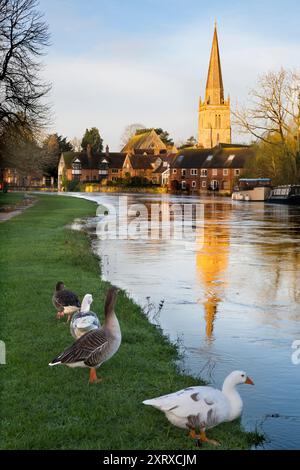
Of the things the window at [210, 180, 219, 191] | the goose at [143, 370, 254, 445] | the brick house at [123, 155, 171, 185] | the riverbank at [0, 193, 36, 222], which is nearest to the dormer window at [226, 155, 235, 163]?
the window at [210, 180, 219, 191]

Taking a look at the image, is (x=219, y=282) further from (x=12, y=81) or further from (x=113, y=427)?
(x=12, y=81)

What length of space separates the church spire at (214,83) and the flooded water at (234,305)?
157 metres

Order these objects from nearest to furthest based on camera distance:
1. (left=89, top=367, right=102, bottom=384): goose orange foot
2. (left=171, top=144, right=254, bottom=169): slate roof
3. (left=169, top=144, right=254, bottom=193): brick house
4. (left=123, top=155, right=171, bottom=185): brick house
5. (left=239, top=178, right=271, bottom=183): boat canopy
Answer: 1. (left=89, top=367, right=102, bottom=384): goose orange foot
2. (left=239, top=178, right=271, bottom=183): boat canopy
3. (left=171, top=144, right=254, bottom=169): slate roof
4. (left=169, top=144, right=254, bottom=193): brick house
5. (left=123, top=155, right=171, bottom=185): brick house

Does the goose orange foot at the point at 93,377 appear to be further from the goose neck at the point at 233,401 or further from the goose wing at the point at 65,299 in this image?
the goose wing at the point at 65,299

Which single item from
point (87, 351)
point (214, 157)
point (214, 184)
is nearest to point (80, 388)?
point (87, 351)

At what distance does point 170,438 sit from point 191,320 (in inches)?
257

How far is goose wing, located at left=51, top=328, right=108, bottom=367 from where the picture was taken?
25.7ft

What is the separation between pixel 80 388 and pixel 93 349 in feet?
1.64

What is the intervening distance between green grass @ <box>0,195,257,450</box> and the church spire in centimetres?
17331

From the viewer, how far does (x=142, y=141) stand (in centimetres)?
18625

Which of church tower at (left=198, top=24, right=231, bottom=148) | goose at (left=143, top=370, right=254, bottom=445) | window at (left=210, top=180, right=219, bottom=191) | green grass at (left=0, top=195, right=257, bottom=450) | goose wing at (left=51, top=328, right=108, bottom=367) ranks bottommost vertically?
green grass at (left=0, top=195, right=257, bottom=450)

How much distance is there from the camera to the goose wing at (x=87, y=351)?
7.82m

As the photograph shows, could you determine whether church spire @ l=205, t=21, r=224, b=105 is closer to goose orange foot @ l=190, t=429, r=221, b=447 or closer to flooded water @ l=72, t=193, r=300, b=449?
flooded water @ l=72, t=193, r=300, b=449
